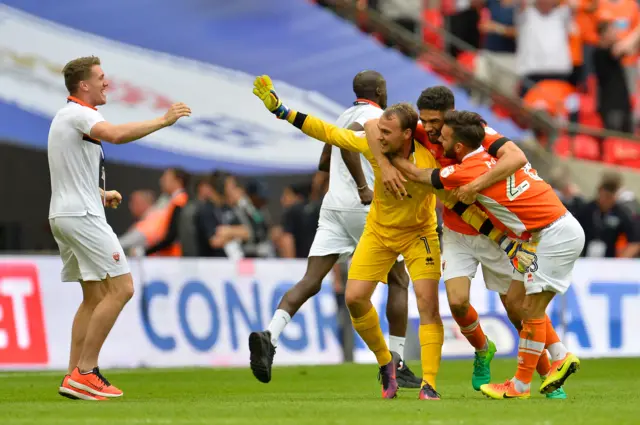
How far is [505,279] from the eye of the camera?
10812 mm

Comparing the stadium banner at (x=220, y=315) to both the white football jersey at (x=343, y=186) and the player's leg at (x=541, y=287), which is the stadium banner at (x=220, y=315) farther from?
the player's leg at (x=541, y=287)

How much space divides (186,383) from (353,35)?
9.16 meters

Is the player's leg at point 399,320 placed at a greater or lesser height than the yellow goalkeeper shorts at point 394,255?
lesser

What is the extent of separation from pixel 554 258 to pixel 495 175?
0.81 m

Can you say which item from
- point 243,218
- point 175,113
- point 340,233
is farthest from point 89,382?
point 243,218

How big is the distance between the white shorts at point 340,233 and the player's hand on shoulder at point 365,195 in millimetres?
307

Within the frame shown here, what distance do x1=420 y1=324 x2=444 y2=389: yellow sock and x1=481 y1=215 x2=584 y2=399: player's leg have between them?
47cm

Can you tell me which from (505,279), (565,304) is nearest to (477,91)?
(565,304)

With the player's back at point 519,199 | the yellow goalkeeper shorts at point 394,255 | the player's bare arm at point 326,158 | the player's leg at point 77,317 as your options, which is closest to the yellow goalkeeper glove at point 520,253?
the player's back at point 519,199

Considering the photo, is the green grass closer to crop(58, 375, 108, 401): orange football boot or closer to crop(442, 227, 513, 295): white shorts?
crop(58, 375, 108, 401): orange football boot

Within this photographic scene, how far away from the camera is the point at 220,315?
16.6m

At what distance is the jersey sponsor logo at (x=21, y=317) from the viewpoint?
50.5ft

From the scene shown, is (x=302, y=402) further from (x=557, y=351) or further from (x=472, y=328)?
(x=557, y=351)

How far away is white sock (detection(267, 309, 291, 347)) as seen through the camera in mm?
11258
